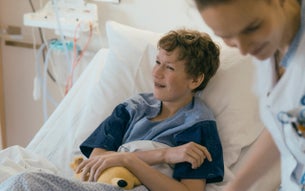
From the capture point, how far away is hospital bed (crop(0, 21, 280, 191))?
64.9 inches

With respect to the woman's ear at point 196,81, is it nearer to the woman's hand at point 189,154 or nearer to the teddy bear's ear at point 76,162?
the woman's hand at point 189,154

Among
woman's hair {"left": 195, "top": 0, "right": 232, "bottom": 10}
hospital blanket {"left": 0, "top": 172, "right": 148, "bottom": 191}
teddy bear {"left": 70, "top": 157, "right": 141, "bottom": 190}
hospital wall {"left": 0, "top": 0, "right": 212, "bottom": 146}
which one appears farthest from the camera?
hospital wall {"left": 0, "top": 0, "right": 212, "bottom": 146}

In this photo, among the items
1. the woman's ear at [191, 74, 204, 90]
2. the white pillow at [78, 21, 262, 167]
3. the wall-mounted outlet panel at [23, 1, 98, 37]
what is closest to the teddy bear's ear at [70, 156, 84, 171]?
the white pillow at [78, 21, 262, 167]

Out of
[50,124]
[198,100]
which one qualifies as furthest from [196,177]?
[50,124]

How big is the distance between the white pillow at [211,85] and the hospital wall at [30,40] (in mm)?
232

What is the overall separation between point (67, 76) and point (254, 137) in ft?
3.65

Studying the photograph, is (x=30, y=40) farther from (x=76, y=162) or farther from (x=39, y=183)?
(x=39, y=183)

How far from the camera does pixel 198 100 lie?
1.67 m

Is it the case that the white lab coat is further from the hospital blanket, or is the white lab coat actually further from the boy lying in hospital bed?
the hospital blanket

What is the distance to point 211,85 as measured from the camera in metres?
1.73

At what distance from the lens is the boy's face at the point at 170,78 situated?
1589 millimetres

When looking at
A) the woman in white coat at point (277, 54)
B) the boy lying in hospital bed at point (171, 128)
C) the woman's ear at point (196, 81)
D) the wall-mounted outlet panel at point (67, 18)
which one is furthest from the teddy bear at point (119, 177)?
the wall-mounted outlet panel at point (67, 18)

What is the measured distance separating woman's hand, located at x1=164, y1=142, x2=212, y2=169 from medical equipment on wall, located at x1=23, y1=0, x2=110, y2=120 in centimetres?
90

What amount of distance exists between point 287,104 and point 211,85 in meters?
0.83
